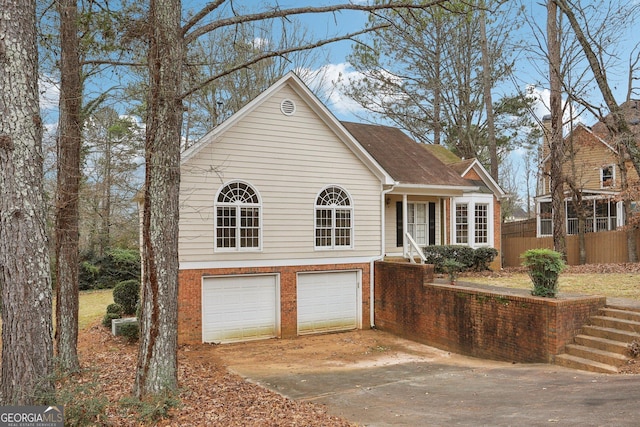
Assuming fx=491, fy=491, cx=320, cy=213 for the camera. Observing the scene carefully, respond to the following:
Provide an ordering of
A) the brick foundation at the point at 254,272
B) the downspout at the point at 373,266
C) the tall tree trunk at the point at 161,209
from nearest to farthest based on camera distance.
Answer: the tall tree trunk at the point at 161,209 → the brick foundation at the point at 254,272 → the downspout at the point at 373,266

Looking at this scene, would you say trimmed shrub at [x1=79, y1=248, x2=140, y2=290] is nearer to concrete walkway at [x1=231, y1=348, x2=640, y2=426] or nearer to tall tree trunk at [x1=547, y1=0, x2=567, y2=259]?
concrete walkway at [x1=231, y1=348, x2=640, y2=426]

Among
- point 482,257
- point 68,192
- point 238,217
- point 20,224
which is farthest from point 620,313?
point 68,192

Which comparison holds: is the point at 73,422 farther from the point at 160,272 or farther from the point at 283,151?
the point at 283,151

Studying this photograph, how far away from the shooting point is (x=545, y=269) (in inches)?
415

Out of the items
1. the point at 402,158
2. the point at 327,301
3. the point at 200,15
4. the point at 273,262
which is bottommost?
the point at 327,301

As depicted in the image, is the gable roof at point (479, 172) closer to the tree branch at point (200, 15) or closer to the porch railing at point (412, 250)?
the porch railing at point (412, 250)

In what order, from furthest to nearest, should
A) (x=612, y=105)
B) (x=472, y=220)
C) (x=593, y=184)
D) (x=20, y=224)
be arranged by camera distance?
(x=593, y=184) < (x=472, y=220) < (x=612, y=105) < (x=20, y=224)

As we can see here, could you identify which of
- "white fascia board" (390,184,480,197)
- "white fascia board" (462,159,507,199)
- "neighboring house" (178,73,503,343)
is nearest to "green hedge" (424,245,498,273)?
"neighboring house" (178,73,503,343)

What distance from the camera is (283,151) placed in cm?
1441

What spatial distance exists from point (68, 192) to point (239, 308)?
616 centimetres

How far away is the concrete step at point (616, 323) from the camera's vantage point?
10016 millimetres

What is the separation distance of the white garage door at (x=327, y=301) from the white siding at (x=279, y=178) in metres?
0.76

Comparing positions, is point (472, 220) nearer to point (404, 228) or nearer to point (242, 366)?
point (404, 228)

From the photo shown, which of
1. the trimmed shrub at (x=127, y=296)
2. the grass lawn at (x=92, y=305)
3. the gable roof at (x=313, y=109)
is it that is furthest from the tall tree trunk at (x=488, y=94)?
the grass lawn at (x=92, y=305)
